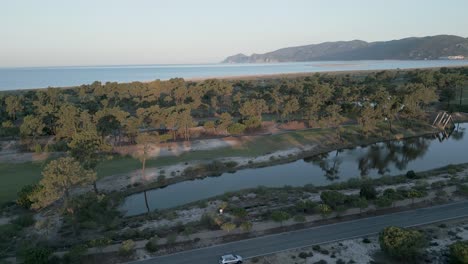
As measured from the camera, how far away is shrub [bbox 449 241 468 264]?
1047 inches

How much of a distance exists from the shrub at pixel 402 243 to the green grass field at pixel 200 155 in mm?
35172

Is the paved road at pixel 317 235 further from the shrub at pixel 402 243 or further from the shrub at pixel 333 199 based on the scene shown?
the shrub at pixel 402 243

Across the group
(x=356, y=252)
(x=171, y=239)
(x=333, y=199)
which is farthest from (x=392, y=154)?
(x=171, y=239)

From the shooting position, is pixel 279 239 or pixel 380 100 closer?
pixel 279 239

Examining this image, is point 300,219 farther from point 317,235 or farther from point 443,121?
point 443,121

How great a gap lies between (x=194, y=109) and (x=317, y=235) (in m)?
72.7

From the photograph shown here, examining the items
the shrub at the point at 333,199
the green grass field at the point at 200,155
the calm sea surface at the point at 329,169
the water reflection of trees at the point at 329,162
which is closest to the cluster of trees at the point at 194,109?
the green grass field at the point at 200,155

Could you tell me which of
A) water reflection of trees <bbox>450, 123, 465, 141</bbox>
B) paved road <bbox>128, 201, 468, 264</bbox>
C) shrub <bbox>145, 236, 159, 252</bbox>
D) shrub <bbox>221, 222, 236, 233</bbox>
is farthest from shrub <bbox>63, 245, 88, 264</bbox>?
water reflection of trees <bbox>450, 123, 465, 141</bbox>

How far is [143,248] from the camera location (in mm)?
31922

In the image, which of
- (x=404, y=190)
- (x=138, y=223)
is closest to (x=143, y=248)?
(x=138, y=223)

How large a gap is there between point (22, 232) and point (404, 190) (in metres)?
40.7

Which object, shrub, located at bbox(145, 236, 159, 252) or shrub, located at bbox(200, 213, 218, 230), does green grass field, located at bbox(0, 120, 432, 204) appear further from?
shrub, located at bbox(145, 236, 159, 252)

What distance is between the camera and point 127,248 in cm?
3059

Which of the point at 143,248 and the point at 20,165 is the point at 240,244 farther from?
the point at 20,165
